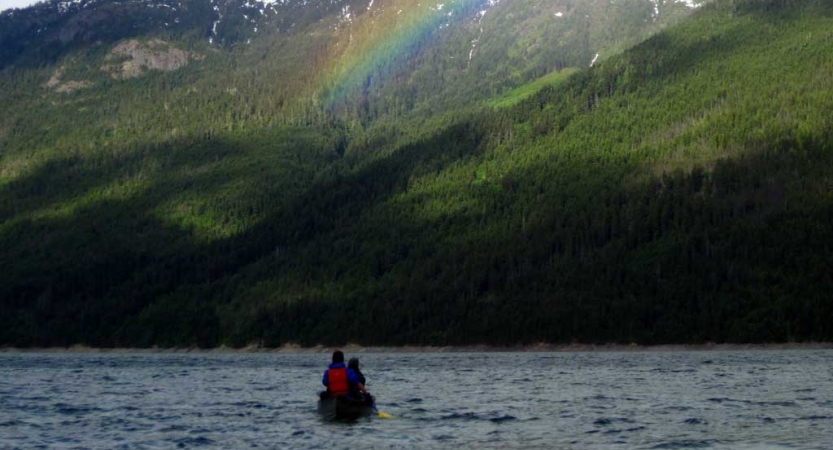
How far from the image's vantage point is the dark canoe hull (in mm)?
66875

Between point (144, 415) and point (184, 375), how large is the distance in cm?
5477

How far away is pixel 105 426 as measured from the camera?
65000mm

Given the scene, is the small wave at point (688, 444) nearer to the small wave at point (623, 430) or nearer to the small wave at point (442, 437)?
the small wave at point (623, 430)

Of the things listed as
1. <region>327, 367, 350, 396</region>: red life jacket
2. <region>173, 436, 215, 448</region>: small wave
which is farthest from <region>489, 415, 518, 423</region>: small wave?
<region>173, 436, 215, 448</region>: small wave

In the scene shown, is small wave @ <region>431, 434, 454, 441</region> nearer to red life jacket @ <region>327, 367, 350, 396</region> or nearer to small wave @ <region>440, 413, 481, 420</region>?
small wave @ <region>440, 413, 481, 420</region>

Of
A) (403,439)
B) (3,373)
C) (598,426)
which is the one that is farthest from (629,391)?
(3,373)

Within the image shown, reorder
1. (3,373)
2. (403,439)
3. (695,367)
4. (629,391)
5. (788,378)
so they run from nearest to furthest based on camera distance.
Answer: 1. (403,439)
2. (629,391)
3. (788,378)
4. (695,367)
5. (3,373)

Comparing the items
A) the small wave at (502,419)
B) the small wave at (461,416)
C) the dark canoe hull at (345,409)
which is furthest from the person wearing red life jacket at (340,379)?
the small wave at (502,419)

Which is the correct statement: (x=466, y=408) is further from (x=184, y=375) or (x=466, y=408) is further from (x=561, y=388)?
(x=184, y=375)

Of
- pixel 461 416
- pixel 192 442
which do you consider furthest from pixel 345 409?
pixel 192 442

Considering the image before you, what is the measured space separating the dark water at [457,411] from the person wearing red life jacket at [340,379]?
89.7 inches

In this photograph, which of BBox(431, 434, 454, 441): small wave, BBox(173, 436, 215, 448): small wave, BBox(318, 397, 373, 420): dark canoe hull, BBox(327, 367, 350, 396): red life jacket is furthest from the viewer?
BBox(327, 367, 350, 396): red life jacket

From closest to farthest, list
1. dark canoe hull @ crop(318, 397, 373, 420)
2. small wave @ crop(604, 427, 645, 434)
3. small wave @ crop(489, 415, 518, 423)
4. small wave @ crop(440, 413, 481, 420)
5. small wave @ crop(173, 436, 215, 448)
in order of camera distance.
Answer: small wave @ crop(173, 436, 215, 448)
small wave @ crop(604, 427, 645, 434)
small wave @ crop(489, 415, 518, 423)
small wave @ crop(440, 413, 481, 420)
dark canoe hull @ crop(318, 397, 373, 420)

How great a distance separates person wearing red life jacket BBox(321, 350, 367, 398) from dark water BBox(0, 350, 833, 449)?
2.28 meters
